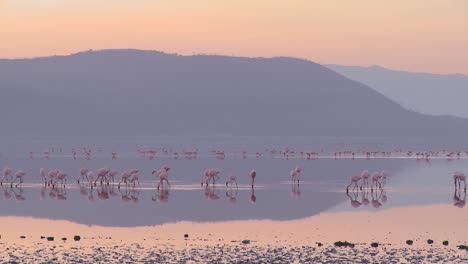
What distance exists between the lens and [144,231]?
3247 centimetres

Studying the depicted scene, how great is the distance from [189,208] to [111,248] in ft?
41.9

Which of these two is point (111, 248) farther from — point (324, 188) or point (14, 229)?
point (324, 188)

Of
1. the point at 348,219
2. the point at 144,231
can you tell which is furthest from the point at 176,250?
the point at 348,219

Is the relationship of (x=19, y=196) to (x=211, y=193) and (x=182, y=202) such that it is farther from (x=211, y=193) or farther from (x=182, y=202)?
(x=211, y=193)

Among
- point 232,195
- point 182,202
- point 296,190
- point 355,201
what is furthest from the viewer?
point 296,190

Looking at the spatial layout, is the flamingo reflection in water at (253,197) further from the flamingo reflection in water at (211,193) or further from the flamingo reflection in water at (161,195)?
the flamingo reflection in water at (161,195)

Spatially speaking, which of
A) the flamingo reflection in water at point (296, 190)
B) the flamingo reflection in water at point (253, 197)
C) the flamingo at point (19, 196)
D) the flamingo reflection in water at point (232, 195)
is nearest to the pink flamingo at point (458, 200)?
the flamingo reflection in water at point (296, 190)

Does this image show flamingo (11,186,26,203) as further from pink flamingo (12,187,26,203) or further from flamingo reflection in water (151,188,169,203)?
flamingo reflection in water (151,188,169,203)

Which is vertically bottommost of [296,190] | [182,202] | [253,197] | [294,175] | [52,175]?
[182,202]

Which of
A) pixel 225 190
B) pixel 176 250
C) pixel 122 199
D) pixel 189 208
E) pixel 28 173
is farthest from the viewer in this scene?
pixel 28 173

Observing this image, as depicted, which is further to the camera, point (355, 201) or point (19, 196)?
point (19, 196)

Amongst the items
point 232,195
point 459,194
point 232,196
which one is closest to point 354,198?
point 232,196

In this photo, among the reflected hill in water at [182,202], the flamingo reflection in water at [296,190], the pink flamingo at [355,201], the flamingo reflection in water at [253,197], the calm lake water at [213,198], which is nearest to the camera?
the reflected hill in water at [182,202]

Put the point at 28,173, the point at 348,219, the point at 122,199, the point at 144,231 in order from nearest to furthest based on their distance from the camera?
1. the point at 144,231
2. the point at 348,219
3. the point at 122,199
4. the point at 28,173
